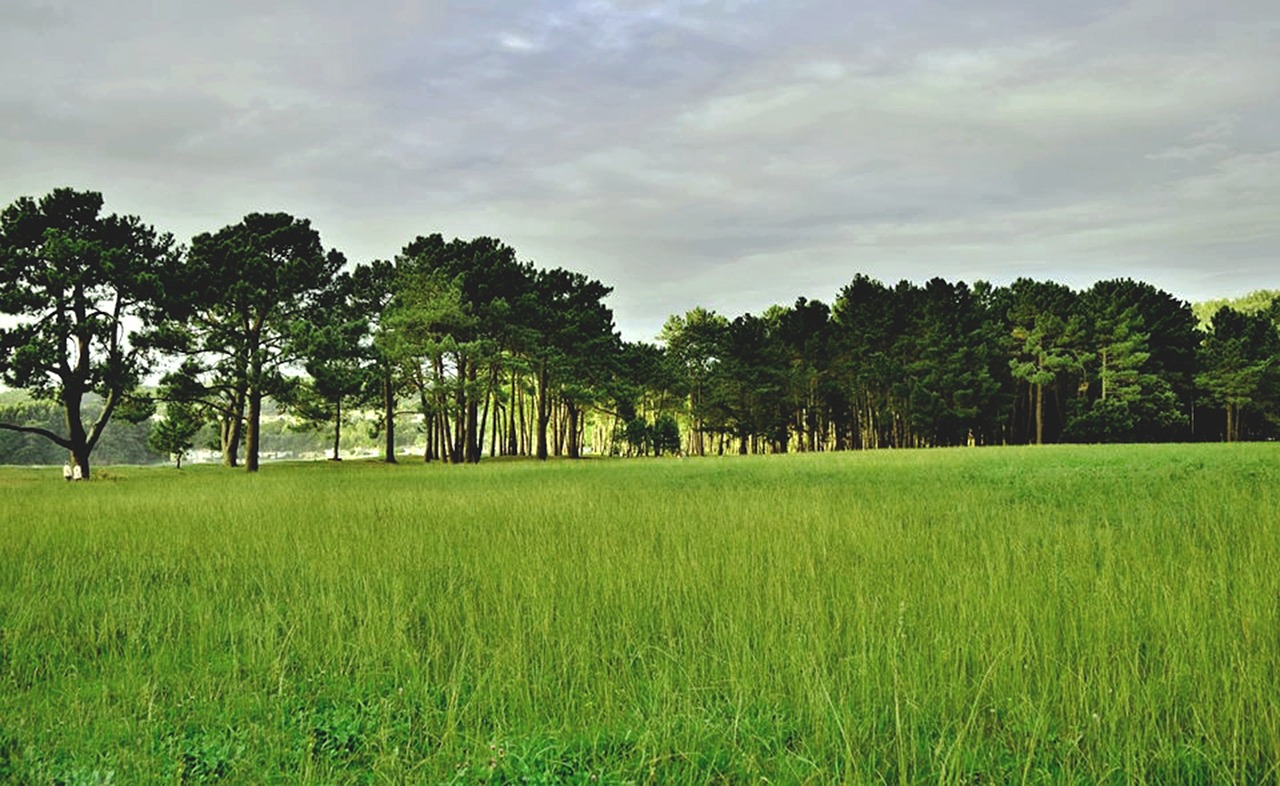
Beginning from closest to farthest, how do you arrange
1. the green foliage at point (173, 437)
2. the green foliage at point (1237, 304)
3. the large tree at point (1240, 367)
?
1. the large tree at point (1240, 367)
2. the green foliage at point (173, 437)
3. the green foliage at point (1237, 304)

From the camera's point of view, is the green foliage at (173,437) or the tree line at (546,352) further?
the green foliage at (173,437)

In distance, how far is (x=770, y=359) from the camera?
67.0m

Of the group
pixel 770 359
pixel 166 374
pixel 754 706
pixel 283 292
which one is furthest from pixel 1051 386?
pixel 754 706

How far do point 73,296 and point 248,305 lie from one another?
781 centimetres

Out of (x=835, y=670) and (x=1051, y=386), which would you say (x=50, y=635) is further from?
(x=1051, y=386)

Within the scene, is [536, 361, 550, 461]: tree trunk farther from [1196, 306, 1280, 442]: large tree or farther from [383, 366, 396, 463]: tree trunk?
[1196, 306, 1280, 442]: large tree

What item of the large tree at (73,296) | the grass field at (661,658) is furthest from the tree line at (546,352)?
the grass field at (661,658)

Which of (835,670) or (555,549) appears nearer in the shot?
(835,670)

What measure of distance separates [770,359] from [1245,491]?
54479 millimetres

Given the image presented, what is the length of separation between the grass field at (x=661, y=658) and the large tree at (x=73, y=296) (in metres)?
25.8

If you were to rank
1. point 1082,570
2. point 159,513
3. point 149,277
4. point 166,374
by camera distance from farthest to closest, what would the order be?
point 166,374, point 149,277, point 159,513, point 1082,570

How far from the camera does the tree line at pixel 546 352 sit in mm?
31203

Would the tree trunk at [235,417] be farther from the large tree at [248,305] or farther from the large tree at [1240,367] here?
the large tree at [1240,367]

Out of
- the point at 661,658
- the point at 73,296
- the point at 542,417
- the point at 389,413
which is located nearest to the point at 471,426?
the point at 542,417
